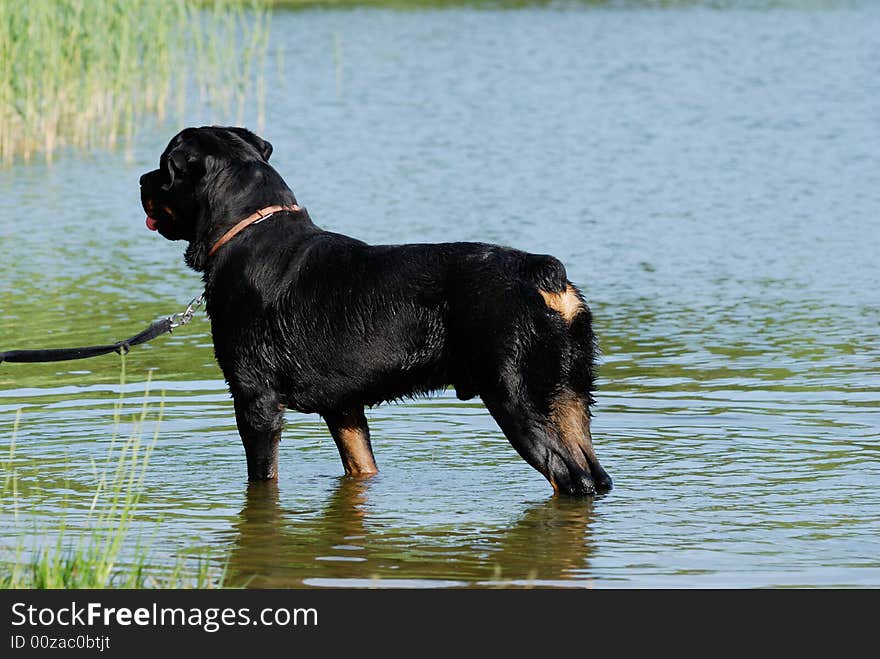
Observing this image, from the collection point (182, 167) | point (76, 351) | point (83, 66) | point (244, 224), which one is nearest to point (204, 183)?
point (182, 167)

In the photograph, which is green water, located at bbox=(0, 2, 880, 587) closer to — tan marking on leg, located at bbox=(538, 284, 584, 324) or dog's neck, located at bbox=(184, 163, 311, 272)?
tan marking on leg, located at bbox=(538, 284, 584, 324)

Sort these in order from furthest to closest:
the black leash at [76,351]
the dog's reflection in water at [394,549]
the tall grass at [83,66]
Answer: the tall grass at [83,66] < the black leash at [76,351] < the dog's reflection in water at [394,549]

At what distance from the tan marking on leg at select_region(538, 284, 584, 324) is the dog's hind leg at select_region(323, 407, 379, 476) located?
1178 millimetres

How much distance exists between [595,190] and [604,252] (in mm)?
2878

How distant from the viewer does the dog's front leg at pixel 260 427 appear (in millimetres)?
7047

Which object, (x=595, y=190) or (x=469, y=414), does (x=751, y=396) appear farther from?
(x=595, y=190)

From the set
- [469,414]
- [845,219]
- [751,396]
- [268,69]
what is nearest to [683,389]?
[751,396]

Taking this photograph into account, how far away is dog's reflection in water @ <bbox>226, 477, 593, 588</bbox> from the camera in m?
5.88

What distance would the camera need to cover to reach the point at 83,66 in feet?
58.6

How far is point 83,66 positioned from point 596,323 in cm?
901

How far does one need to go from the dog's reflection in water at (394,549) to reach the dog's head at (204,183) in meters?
1.28

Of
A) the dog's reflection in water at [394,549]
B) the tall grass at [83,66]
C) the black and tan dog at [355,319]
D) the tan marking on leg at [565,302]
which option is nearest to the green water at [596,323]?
the dog's reflection in water at [394,549]

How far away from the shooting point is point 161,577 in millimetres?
5711

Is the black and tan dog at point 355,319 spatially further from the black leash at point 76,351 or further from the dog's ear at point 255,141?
the black leash at point 76,351
